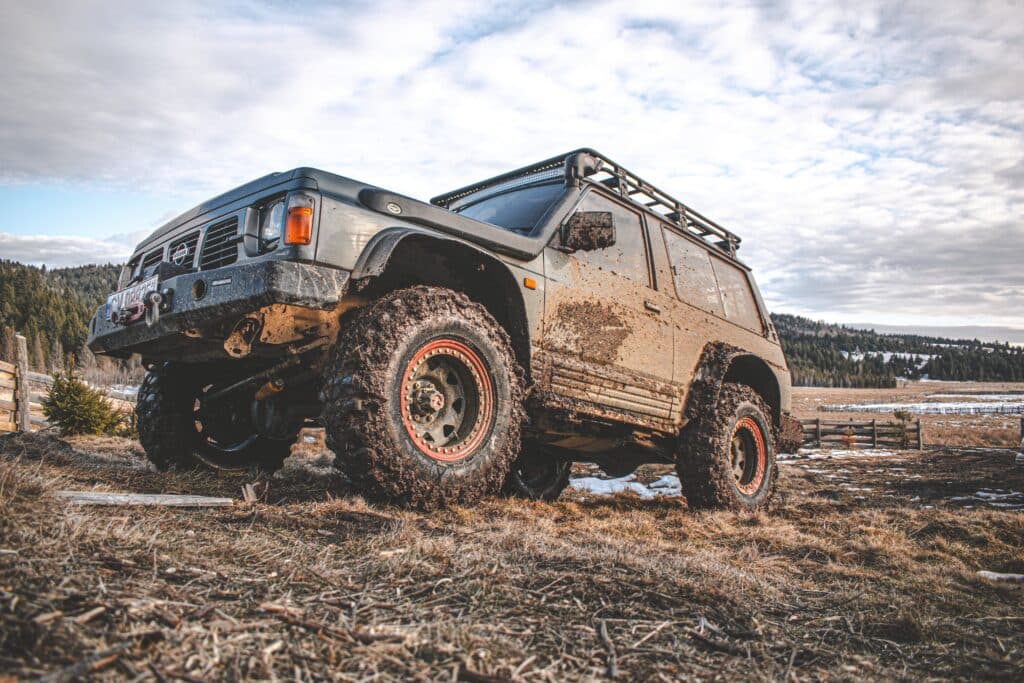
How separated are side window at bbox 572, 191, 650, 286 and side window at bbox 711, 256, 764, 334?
57.6 inches

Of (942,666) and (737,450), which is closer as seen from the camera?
(942,666)

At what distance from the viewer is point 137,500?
2.90 m

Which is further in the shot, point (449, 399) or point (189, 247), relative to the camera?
point (189, 247)

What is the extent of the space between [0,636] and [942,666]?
93.9 inches

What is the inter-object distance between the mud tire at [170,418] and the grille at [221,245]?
1426 millimetres

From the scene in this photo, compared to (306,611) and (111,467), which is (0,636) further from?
(111,467)

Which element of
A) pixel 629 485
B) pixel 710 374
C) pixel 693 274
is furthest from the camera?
pixel 629 485

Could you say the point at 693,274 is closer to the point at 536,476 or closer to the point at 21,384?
the point at 536,476

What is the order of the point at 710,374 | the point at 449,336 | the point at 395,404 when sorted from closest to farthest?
the point at 395,404 < the point at 449,336 < the point at 710,374

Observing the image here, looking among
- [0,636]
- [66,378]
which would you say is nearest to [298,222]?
[0,636]

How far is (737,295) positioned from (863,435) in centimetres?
2532


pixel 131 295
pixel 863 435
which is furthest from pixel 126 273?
pixel 863 435

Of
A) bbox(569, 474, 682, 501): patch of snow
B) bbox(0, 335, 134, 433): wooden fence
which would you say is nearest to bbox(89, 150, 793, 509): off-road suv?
bbox(569, 474, 682, 501): patch of snow

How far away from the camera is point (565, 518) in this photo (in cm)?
431
